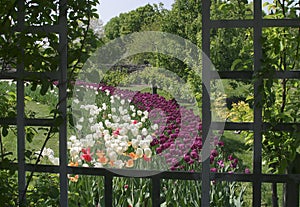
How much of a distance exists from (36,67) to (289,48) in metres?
1.04

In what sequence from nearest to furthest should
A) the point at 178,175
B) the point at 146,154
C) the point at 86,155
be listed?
the point at 178,175, the point at 86,155, the point at 146,154

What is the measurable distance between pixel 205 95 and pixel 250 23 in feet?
1.05

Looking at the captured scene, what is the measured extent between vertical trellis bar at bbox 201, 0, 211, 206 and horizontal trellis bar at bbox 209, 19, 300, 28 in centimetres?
3

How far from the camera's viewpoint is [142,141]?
2975 millimetres

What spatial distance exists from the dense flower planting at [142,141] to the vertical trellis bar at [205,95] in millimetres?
705

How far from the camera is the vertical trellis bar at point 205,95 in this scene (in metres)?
1.76

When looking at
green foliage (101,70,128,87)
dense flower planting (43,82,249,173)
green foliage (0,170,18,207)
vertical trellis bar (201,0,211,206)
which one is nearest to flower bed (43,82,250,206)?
dense flower planting (43,82,249,173)

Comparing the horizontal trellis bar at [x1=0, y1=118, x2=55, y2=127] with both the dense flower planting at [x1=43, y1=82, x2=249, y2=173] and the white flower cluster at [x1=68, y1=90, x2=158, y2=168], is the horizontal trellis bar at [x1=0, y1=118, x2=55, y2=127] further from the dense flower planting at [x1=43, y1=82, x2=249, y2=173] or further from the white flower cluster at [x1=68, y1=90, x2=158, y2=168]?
the white flower cluster at [x1=68, y1=90, x2=158, y2=168]

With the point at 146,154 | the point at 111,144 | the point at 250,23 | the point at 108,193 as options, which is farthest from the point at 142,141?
the point at 250,23

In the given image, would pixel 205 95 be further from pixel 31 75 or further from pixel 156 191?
pixel 31 75

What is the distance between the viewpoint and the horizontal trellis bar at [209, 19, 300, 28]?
1.71m

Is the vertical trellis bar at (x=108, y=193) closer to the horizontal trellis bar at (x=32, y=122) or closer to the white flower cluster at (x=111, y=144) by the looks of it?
the horizontal trellis bar at (x=32, y=122)

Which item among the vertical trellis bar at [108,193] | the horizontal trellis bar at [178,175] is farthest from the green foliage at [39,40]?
the vertical trellis bar at [108,193]

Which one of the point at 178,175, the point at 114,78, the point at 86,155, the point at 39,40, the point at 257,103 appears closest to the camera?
the point at 257,103
